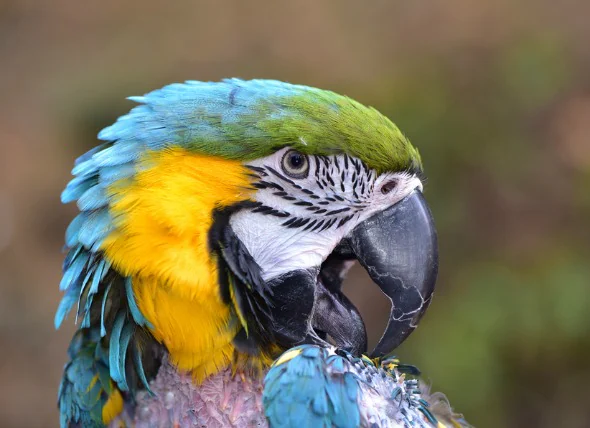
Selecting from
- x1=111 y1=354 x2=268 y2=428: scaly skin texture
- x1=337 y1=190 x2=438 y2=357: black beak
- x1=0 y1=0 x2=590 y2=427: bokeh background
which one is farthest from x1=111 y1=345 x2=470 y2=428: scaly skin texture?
x1=0 y1=0 x2=590 y2=427: bokeh background

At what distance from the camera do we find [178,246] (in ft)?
4.51

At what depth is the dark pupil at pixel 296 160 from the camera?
1444 millimetres

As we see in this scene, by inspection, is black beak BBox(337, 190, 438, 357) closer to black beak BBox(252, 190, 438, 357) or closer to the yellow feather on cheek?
black beak BBox(252, 190, 438, 357)

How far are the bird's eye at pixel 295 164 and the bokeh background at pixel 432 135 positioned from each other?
2.18 meters

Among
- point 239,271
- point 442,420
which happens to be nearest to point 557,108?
point 442,420

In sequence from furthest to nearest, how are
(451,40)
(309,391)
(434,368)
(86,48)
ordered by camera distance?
(86,48) → (451,40) → (434,368) → (309,391)

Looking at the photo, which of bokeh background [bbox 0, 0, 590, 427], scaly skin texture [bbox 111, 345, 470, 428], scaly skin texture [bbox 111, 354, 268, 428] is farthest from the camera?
bokeh background [bbox 0, 0, 590, 427]

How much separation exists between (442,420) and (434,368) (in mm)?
1742

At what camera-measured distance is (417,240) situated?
4.89ft

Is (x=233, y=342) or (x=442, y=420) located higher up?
(x=233, y=342)

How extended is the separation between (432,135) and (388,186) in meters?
2.36

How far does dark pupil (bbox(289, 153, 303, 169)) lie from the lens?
4.74ft

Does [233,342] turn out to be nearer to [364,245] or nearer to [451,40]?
[364,245]

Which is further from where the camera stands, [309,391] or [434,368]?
[434,368]
